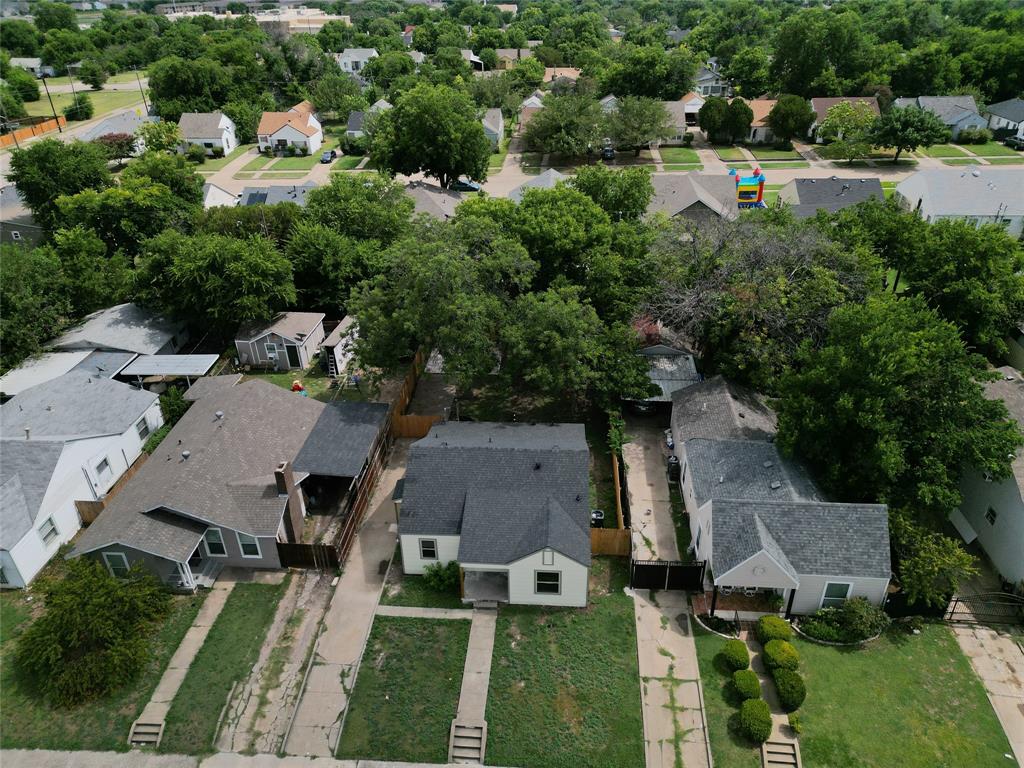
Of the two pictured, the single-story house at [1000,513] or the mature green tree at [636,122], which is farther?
the mature green tree at [636,122]

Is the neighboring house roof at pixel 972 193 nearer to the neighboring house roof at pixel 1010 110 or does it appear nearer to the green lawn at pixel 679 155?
the green lawn at pixel 679 155

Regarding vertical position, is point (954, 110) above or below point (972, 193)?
below

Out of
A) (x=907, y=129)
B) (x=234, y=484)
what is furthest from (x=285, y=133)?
(x=234, y=484)

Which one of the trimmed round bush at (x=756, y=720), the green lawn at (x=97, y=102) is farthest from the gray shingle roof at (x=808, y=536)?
the green lawn at (x=97, y=102)

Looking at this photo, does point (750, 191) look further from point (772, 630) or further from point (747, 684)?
point (747, 684)

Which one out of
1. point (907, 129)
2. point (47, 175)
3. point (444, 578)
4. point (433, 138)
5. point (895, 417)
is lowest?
point (444, 578)

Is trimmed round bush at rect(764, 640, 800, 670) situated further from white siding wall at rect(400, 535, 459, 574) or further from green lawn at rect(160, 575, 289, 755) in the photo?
green lawn at rect(160, 575, 289, 755)
